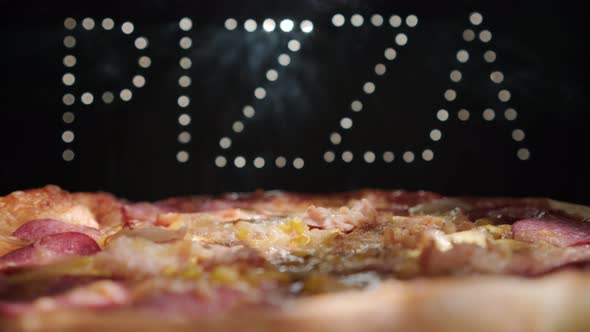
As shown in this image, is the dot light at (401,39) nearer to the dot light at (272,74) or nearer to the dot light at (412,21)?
the dot light at (412,21)

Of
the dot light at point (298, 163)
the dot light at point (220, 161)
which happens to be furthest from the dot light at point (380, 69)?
the dot light at point (220, 161)

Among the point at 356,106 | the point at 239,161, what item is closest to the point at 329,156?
the point at 356,106

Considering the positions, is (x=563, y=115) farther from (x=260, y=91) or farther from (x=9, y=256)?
(x=9, y=256)

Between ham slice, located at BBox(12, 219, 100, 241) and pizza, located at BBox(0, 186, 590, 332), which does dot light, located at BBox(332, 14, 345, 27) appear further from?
ham slice, located at BBox(12, 219, 100, 241)

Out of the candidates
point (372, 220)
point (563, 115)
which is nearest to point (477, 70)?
point (563, 115)

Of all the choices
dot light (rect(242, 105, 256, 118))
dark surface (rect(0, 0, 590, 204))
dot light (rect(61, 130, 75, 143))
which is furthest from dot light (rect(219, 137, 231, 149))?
dot light (rect(61, 130, 75, 143))

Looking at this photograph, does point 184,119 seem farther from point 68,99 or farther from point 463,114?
point 463,114
